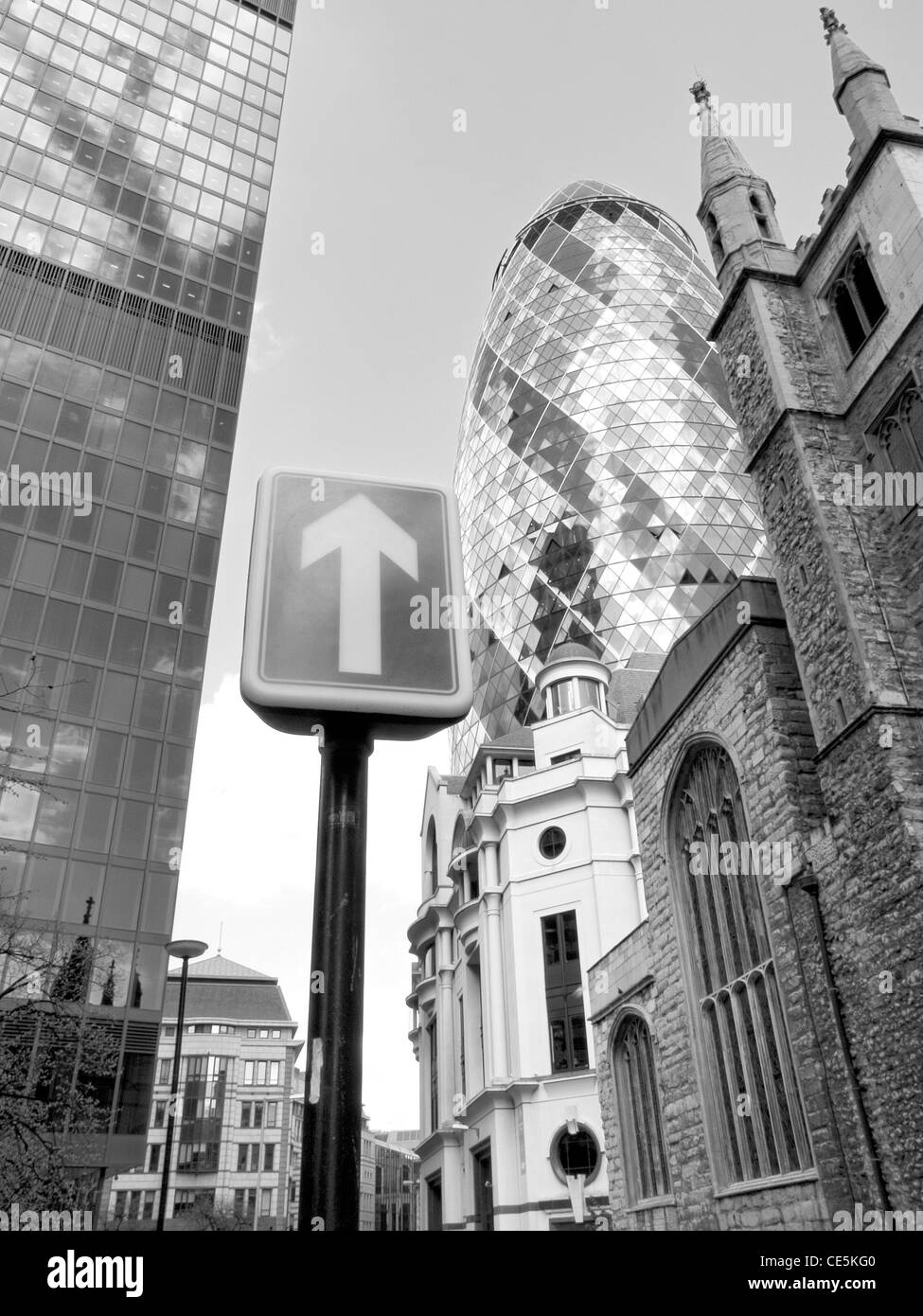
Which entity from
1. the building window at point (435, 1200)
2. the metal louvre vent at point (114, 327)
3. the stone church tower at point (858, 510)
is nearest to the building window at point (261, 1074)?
the building window at point (435, 1200)

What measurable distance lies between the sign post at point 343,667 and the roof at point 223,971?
8161cm

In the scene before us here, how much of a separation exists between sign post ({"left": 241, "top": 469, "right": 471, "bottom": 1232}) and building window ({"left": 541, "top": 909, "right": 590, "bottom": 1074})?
108 ft

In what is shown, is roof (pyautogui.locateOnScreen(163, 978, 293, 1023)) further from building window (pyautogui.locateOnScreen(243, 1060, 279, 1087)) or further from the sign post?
the sign post

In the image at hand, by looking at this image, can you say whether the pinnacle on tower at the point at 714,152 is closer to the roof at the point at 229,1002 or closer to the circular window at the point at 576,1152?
the circular window at the point at 576,1152

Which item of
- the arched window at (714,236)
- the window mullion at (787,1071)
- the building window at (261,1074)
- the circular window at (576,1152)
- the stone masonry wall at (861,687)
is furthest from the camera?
the building window at (261,1074)

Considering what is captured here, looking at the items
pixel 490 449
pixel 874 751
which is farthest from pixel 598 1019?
pixel 490 449

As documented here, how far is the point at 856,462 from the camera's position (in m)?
16.3

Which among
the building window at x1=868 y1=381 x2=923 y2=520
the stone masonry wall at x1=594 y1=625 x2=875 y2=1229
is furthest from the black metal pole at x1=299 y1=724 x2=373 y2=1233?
the building window at x1=868 y1=381 x2=923 y2=520

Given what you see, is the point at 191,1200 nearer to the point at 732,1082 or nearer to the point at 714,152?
the point at 732,1082

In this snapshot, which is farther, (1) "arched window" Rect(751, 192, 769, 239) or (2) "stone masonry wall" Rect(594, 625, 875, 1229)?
(1) "arched window" Rect(751, 192, 769, 239)

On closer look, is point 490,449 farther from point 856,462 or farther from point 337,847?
point 337,847

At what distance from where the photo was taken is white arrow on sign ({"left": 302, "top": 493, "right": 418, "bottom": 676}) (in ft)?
6.23

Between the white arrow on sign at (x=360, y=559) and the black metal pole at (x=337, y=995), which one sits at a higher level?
the white arrow on sign at (x=360, y=559)

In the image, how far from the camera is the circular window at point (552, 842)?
3622cm
